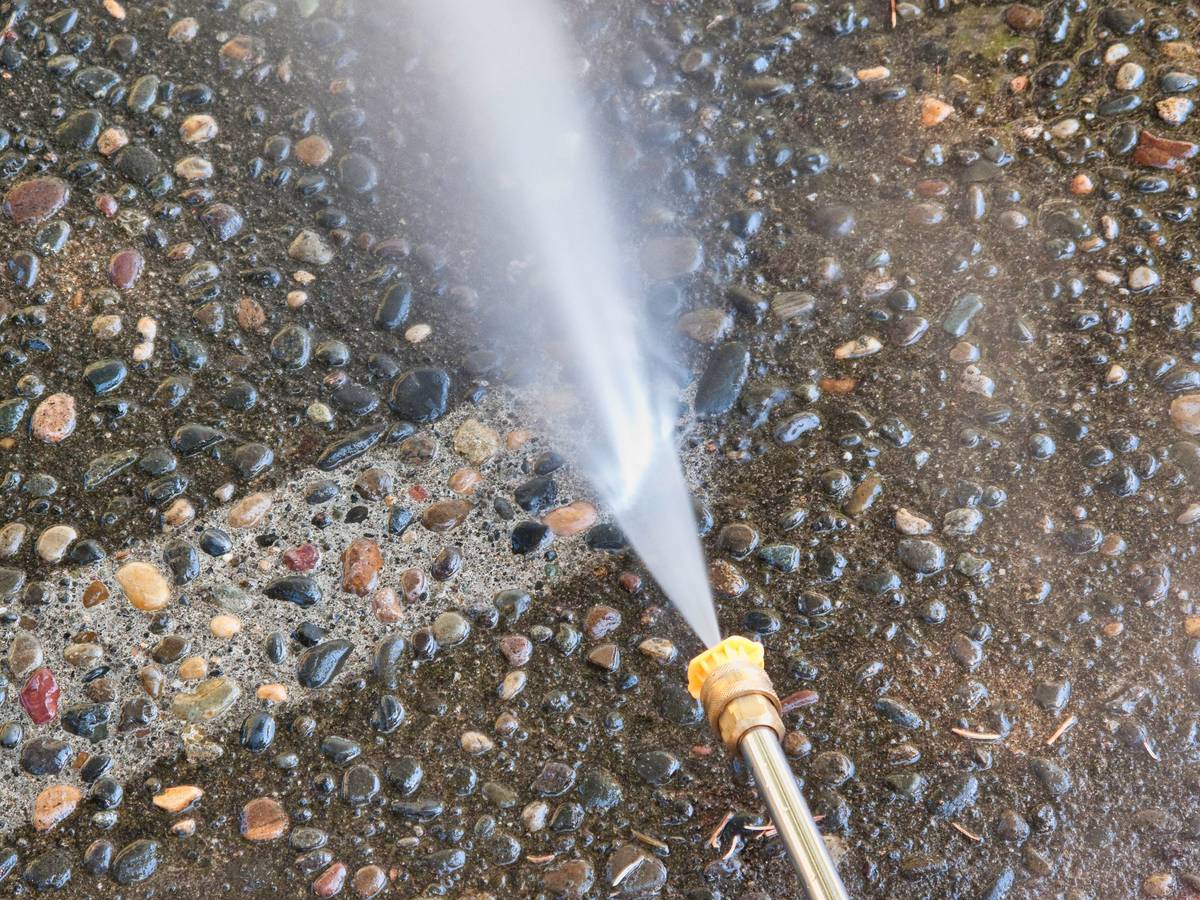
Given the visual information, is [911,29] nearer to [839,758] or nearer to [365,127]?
[365,127]

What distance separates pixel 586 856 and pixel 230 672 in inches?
27.1

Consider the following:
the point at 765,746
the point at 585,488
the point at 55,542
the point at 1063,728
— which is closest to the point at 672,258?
the point at 585,488

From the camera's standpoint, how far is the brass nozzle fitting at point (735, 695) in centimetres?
135

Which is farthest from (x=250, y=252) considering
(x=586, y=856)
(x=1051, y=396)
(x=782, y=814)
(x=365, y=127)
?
(x=1051, y=396)

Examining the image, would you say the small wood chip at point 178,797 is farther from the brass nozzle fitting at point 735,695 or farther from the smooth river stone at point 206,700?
the brass nozzle fitting at point 735,695

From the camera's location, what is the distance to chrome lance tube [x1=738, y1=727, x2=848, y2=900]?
1.30m

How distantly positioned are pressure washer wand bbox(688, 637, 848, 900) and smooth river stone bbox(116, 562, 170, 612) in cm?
98

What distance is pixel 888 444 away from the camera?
1.83m

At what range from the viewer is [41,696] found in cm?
164

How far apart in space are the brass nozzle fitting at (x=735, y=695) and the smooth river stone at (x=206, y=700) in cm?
83

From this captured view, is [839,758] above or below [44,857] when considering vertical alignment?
below

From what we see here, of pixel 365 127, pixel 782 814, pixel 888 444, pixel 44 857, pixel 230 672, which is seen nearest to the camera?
pixel 782 814

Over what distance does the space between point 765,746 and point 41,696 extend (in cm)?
123

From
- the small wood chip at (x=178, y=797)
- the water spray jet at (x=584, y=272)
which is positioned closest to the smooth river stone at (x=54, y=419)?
the small wood chip at (x=178, y=797)
